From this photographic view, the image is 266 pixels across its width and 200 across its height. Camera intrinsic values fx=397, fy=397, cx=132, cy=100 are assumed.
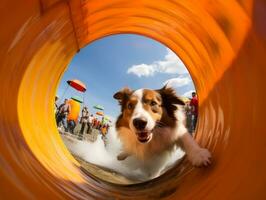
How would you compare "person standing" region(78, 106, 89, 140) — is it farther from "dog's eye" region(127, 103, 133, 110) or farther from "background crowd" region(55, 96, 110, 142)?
"dog's eye" region(127, 103, 133, 110)

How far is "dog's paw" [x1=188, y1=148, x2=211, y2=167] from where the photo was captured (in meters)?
2.95

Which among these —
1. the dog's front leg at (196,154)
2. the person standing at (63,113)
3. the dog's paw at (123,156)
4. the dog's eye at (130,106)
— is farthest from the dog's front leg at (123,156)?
the person standing at (63,113)

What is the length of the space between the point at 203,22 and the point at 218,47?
1.27 ft

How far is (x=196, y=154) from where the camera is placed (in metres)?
3.20

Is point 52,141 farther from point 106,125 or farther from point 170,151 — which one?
point 106,125

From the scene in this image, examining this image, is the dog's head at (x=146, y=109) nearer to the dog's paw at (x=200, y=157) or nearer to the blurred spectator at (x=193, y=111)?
the blurred spectator at (x=193, y=111)

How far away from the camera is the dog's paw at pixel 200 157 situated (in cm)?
295

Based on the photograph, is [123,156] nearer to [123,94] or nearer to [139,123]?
[123,94]

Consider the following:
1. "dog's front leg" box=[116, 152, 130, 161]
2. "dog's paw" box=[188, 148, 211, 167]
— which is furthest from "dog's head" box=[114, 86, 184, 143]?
"dog's paw" box=[188, 148, 211, 167]

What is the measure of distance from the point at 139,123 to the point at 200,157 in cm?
131

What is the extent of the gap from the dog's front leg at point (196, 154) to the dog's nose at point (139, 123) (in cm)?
67

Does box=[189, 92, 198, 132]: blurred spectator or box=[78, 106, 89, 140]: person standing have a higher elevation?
box=[78, 106, 89, 140]: person standing

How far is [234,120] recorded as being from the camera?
8.49ft

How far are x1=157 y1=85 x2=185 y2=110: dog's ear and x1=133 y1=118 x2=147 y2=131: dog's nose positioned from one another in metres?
0.60
